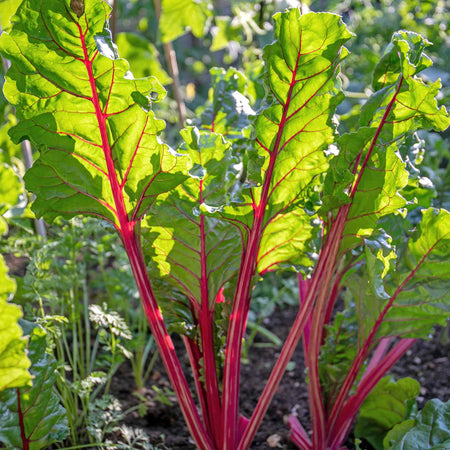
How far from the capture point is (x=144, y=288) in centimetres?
103

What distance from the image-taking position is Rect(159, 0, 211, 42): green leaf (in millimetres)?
1732

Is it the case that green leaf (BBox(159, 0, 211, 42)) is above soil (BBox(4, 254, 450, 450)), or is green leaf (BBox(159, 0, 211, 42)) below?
above

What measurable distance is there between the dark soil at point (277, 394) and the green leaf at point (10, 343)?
51 centimetres

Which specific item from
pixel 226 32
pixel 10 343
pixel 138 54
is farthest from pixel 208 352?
pixel 138 54

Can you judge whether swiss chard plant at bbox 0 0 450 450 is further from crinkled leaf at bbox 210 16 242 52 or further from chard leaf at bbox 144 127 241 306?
crinkled leaf at bbox 210 16 242 52

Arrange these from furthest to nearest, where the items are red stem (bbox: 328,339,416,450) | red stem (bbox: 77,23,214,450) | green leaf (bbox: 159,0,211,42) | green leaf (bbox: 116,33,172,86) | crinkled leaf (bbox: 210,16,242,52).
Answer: green leaf (bbox: 116,33,172,86) → crinkled leaf (bbox: 210,16,242,52) → green leaf (bbox: 159,0,211,42) → red stem (bbox: 328,339,416,450) → red stem (bbox: 77,23,214,450)

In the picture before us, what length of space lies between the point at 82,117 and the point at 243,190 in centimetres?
30

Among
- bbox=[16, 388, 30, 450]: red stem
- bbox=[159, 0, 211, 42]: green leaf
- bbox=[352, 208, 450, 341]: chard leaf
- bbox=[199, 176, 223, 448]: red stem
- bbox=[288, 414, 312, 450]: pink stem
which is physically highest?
bbox=[159, 0, 211, 42]: green leaf

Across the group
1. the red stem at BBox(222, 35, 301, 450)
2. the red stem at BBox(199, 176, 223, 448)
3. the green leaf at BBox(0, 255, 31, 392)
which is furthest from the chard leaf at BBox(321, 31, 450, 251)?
the green leaf at BBox(0, 255, 31, 392)

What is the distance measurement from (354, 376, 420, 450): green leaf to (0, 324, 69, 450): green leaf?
0.69m

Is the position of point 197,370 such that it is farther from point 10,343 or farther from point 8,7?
point 8,7

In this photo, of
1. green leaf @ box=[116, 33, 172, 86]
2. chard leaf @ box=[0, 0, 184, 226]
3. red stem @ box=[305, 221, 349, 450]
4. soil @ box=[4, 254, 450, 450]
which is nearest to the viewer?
chard leaf @ box=[0, 0, 184, 226]

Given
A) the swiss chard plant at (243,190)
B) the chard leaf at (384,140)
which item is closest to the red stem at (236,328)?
the swiss chard plant at (243,190)

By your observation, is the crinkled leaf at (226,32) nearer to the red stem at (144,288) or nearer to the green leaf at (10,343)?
the red stem at (144,288)
